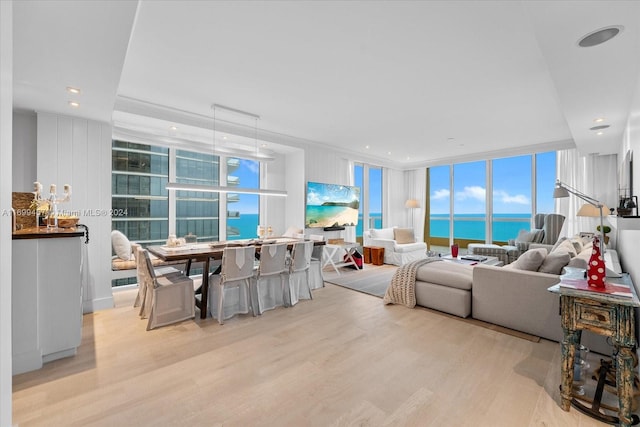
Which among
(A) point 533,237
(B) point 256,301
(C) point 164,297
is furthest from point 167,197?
(A) point 533,237

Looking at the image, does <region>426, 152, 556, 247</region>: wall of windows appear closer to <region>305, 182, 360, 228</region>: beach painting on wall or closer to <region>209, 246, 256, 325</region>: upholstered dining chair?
<region>305, 182, 360, 228</region>: beach painting on wall

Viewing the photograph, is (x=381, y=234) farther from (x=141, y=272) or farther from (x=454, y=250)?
(x=141, y=272)

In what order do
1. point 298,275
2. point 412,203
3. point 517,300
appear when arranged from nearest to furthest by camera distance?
point 517,300 < point 298,275 < point 412,203

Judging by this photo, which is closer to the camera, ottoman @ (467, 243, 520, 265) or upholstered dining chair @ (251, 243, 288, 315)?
upholstered dining chair @ (251, 243, 288, 315)

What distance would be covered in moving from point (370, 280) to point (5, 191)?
470 cm

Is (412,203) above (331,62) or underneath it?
underneath

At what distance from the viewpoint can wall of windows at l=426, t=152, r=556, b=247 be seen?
21.4 feet

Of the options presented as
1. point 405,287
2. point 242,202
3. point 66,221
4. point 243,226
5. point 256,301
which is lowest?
point 256,301

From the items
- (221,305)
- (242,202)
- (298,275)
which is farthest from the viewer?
(242,202)

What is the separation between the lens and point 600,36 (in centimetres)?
166

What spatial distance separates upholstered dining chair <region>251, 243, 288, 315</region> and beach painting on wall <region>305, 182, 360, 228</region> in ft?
7.75

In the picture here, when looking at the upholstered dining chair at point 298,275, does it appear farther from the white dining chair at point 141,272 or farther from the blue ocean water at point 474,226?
the blue ocean water at point 474,226

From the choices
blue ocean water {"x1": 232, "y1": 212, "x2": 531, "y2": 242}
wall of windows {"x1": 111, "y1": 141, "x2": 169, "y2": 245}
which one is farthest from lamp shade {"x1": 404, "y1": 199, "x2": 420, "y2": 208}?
wall of windows {"x1": 111, "y1": 141, "x2": 169, "y2": 245}

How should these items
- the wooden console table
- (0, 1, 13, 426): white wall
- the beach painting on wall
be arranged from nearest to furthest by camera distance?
1. (0, 1, 13, 426): white wall
2. the wooden console table
3. the beach painting on wall
